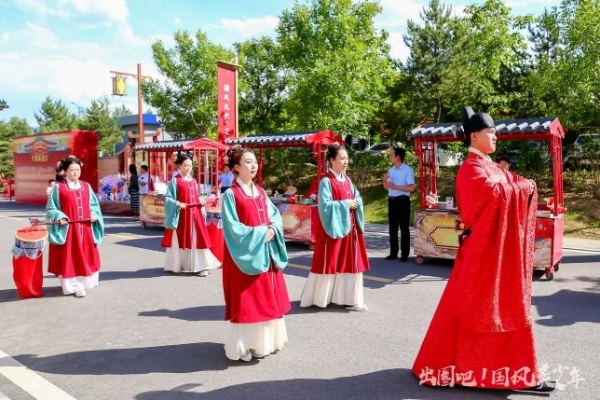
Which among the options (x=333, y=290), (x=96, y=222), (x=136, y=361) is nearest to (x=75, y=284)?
(x=96, y=222)

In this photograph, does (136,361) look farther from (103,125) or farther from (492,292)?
(103,125)

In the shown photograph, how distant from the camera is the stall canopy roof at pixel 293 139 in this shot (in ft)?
35.1

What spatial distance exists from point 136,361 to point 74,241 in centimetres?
283

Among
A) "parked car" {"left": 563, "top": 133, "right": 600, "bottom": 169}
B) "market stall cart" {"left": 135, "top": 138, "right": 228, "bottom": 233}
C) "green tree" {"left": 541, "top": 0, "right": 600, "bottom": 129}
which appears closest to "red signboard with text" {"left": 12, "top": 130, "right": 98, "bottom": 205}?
"market stall cart" {"left": 135, "top": 138, "right": 228, "bottom": 233}

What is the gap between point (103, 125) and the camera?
53.7 meters

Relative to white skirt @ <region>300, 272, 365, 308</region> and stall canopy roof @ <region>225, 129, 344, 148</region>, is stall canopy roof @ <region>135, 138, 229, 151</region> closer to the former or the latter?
stall canopy roof @ <region>225, 129, 344, 148</region>

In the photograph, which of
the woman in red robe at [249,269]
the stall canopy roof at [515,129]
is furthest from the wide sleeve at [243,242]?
the stall canopy roof at [515,129]

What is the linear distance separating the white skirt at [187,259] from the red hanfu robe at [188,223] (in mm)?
65

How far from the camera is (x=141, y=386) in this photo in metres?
4.02

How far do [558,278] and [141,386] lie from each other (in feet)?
19.4

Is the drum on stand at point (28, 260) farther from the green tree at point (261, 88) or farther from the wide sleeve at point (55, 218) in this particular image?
the green tree at point (261, 88)

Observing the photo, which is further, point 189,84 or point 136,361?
point 189,84

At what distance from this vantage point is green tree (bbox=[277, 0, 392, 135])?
49.9ft

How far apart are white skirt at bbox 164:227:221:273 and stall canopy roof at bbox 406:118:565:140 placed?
12.1 ft
